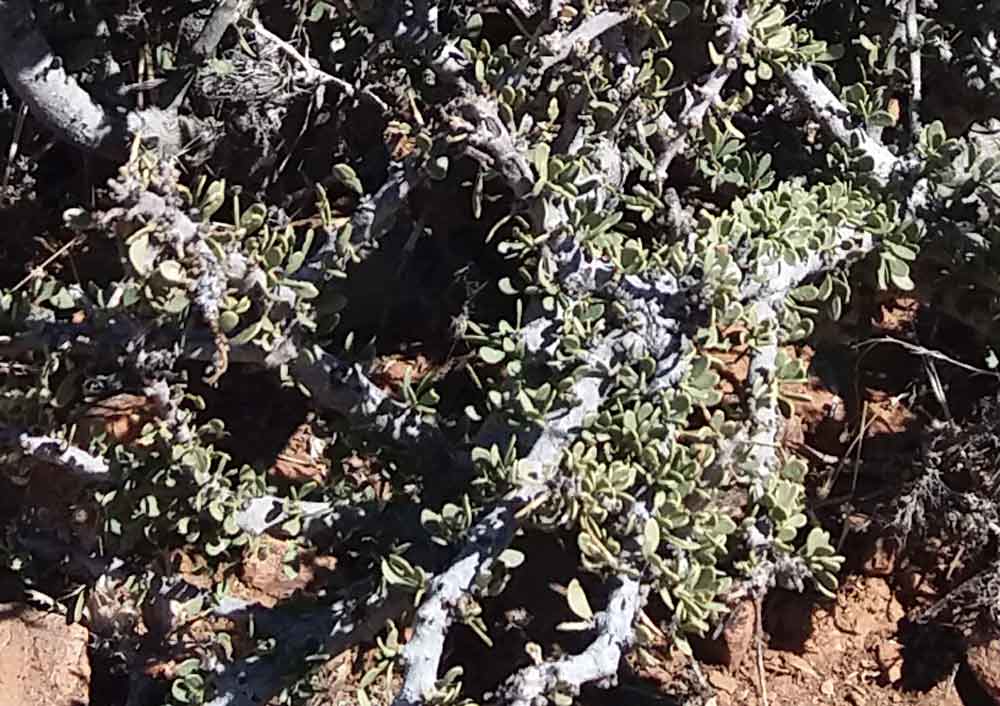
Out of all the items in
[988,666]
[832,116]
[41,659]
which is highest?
[832,116]

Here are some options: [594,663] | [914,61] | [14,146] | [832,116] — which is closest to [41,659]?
[14,146]

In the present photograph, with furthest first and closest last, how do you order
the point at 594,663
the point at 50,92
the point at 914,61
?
the point at 914,61 < the point at 50,92 < the point at 594,663

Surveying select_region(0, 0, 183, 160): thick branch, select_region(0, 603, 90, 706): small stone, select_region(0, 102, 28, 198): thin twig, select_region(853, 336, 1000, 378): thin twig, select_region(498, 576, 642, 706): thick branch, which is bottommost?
select_region(0, 603, 90, 706): small stone

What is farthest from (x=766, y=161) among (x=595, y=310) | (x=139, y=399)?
(x=139, y=399)

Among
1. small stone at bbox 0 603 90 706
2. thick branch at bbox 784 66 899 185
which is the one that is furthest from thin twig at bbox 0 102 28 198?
thick branch at bbox 784 66 899 185

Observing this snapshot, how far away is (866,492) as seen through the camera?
7.32 feet

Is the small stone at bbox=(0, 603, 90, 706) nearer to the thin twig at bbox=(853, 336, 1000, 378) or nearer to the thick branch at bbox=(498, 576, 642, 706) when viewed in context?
the thick branch at bbox=(498, 576, 642, 706)

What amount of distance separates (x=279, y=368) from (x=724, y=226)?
566mm

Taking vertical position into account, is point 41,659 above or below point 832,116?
below

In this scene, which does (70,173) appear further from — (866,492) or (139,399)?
(866,492)

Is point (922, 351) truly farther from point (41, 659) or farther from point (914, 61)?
point (41, 659)

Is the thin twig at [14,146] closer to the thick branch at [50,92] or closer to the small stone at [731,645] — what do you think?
the thick branch at [50,92]

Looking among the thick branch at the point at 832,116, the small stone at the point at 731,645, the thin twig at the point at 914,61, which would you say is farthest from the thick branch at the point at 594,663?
the thin twig at the point at 914,61

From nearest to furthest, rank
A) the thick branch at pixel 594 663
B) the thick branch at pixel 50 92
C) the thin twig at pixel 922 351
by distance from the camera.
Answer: the thick branch at pixel 594 663 → the thick branch at pixel 50 92 → the thin twig at pixel 922 351
